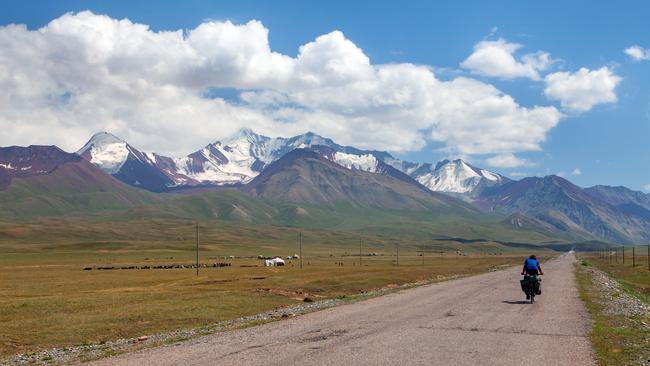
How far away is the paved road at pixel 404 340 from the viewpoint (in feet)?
73.5

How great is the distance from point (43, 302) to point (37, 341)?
19846mm

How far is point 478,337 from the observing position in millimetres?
27203

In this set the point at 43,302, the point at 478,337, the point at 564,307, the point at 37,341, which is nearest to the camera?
the point at 478,337

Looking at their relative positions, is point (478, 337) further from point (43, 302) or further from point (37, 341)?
point (43, 302)

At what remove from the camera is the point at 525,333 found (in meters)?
28.5

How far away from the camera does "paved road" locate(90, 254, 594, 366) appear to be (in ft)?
73.5

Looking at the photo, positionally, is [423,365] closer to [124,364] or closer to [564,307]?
[124,364]

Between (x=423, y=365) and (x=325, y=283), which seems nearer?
(x=423, y=365)

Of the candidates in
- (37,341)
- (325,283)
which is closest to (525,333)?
(37,341)

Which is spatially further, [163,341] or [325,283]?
[325,283]

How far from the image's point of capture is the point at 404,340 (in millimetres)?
26359

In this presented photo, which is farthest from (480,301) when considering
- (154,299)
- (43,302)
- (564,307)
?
(43,302)

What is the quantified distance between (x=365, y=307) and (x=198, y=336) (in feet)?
49.4

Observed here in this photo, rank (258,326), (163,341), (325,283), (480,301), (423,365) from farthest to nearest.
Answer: (325,283), (480,301), (258,326), (163,341), (423,365)
